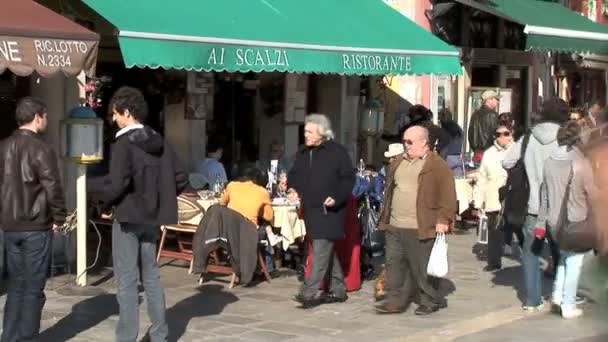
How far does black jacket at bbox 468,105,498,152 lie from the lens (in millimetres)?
16078

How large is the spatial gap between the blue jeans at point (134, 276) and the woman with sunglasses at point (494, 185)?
5.14 meters

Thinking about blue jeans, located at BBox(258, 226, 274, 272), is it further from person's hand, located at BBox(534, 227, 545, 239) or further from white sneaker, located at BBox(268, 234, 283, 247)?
person's hand, located at BBox(534, 227, 545, 239)

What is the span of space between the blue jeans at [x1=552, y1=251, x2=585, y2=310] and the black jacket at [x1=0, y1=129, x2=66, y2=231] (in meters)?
4.27

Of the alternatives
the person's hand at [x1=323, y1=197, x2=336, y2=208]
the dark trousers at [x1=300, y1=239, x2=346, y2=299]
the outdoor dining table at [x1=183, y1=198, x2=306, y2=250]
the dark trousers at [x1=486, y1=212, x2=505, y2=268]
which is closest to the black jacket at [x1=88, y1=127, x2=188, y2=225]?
the person's hand at [x1=323, y1=197, x2=336, y2=208]

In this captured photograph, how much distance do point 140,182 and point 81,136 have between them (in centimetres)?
279

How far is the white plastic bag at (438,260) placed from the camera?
946 centimetres

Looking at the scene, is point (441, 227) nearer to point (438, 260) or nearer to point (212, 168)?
point (438, 260)

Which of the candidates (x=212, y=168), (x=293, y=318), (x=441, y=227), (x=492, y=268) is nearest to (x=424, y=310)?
(x=441, y=227)

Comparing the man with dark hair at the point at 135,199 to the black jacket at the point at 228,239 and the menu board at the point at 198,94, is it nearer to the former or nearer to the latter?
the black jacket at the point at 228,239

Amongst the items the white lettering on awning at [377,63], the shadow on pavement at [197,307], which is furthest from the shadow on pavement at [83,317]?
the white lettering on awning at [377,63]

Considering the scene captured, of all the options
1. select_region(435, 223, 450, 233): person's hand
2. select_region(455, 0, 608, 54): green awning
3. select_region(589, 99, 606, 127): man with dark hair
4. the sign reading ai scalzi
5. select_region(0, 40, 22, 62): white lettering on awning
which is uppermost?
select_region(455, 0, 608, 54): green awning

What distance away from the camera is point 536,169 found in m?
9.97

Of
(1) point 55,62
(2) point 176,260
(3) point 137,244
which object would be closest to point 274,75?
(2) point 176,260

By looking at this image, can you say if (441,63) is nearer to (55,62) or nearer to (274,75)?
(274,75)
